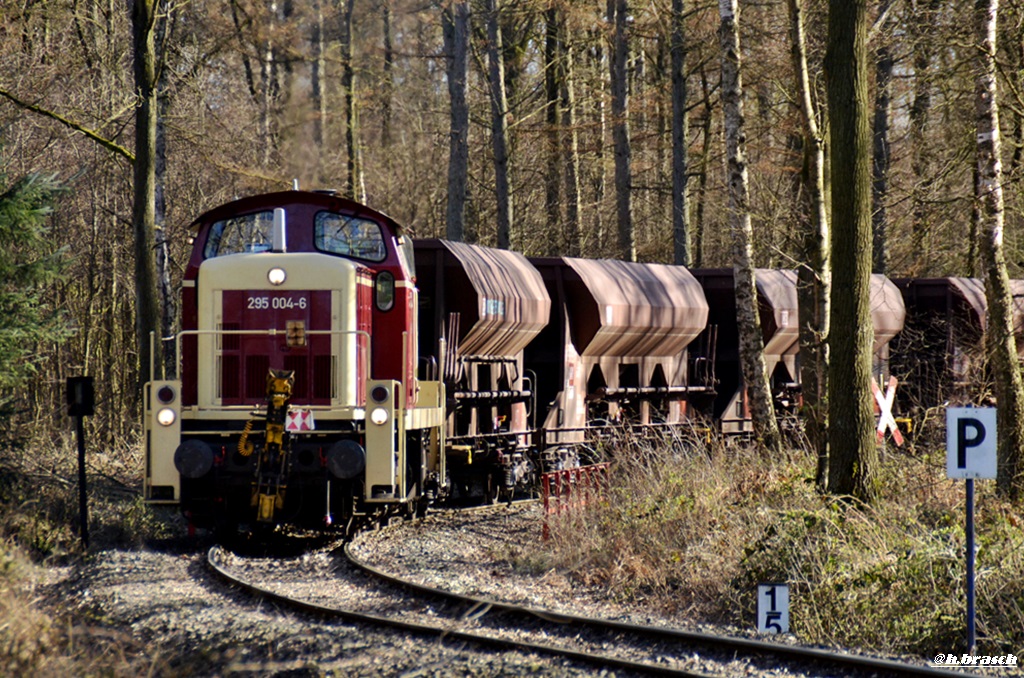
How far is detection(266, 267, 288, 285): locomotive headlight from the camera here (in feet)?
36.5

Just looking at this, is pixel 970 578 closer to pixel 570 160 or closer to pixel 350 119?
pixel 350 119

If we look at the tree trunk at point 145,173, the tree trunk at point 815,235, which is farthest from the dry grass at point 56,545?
the tree trunk at point 815,235

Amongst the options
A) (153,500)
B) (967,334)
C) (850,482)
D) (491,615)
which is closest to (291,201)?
(153,500)

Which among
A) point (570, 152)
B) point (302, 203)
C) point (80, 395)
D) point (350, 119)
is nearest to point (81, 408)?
point (80, 395)

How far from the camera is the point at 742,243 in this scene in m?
14.8

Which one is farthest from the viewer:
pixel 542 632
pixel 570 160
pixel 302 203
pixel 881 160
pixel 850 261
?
pixel 570 160

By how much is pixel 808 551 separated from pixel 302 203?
19.2 feet

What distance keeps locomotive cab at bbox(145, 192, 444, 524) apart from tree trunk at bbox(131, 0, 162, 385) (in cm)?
425

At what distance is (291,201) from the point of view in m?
11.5

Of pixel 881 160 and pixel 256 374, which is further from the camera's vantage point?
pixel 881 160

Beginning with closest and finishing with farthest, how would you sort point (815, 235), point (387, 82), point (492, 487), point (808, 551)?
1. point (808, 551)
2. point (815, 235)
3. point (492, 487)
4. point (387, 82)
